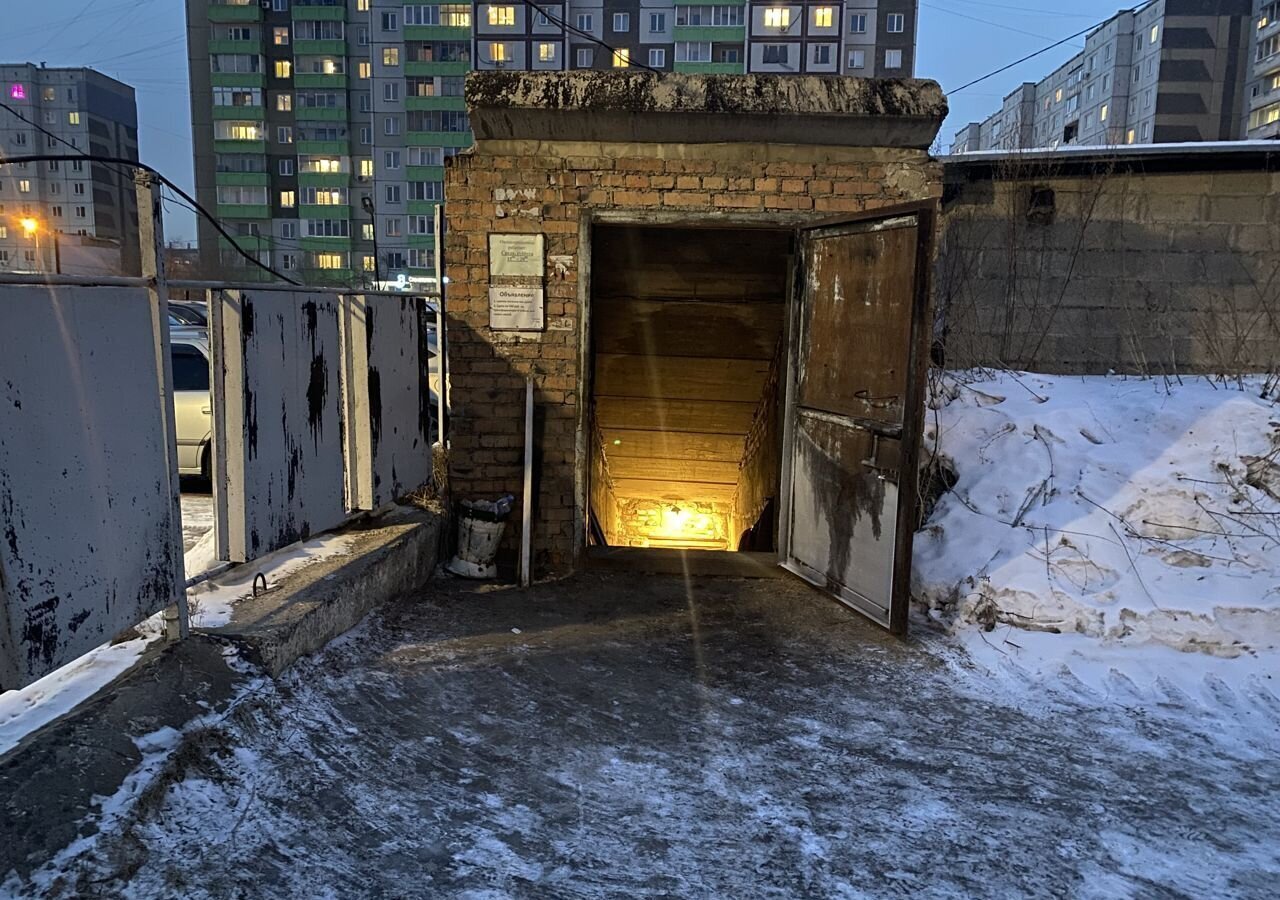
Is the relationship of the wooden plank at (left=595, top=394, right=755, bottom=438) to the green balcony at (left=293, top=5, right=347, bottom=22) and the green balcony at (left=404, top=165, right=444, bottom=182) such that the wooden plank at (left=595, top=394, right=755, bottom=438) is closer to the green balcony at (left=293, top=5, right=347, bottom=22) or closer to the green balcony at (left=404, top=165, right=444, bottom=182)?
the green balcony at (left=404, top=165, right=444, bottom=182)

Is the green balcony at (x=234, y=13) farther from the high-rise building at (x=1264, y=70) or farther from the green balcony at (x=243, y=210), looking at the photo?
the high-rise building at (x=1264, y=70)

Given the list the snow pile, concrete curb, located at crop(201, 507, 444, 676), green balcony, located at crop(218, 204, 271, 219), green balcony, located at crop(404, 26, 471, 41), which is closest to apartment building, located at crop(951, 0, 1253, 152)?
green balcony, located at crop(404, 26, 471, 41)

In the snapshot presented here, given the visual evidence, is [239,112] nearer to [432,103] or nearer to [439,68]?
[432,103]

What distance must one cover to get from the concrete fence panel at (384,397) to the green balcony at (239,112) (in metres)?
58.6

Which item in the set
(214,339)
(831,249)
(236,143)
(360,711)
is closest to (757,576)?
(831,249)

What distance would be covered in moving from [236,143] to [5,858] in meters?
63.4

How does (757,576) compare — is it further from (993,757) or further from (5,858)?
(5,858)

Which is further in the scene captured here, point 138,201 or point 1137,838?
point 138,201

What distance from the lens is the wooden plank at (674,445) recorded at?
1070cm

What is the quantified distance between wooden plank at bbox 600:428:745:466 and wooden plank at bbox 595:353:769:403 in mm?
851

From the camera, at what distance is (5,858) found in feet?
6.73

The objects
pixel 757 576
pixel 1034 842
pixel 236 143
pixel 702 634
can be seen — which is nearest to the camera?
pixel 1034 842

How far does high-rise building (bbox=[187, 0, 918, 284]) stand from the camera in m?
49.1

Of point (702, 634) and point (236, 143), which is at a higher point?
point (236, 143)
